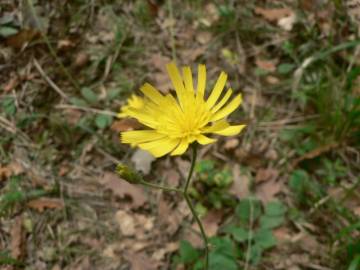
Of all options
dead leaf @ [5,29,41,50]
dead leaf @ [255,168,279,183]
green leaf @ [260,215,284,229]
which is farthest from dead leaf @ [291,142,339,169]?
dead leaf @ [5,29,41,50]

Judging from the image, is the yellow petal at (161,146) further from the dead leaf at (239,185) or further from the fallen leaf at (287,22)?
the fallen leaf at (287,22)

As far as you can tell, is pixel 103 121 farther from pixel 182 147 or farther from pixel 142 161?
pixel 182 147

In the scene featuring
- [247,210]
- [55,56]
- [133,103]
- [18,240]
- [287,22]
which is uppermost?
[287,22]

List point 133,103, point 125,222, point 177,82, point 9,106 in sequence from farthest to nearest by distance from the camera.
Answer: point 9,106
point 133,103
point 125,222
point 177,82

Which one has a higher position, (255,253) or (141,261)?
(255,253)

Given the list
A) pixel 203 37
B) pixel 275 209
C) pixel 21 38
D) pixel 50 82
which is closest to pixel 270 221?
pixel 275 209

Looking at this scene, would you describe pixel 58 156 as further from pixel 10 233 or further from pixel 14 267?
pixel 14 267

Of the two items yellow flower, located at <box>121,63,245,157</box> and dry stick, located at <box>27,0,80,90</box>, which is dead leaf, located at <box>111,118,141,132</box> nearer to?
dry stick, located at <box>27,0,80,90</box>
